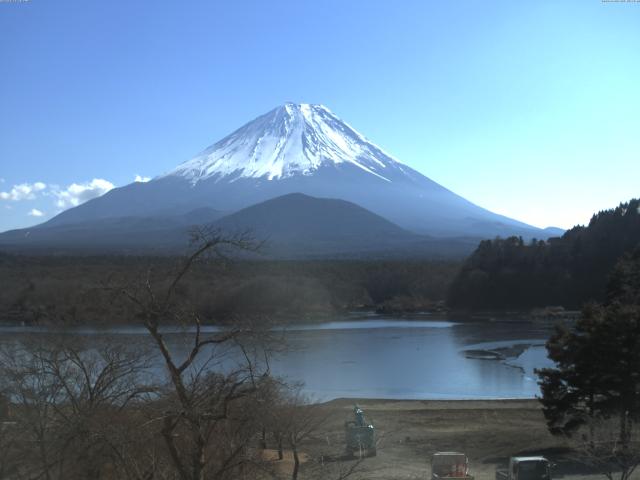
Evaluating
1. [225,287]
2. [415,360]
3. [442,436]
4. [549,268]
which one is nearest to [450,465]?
[442,436]

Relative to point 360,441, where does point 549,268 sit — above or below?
above

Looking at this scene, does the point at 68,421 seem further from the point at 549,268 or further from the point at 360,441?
the point at 549,268

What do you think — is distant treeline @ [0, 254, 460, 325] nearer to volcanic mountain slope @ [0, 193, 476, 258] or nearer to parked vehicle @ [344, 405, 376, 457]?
parked vehicle @ [344, 405, 376, 457]

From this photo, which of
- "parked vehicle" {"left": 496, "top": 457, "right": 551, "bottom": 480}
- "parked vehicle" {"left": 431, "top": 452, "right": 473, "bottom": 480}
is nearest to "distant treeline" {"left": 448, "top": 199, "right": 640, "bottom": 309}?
"parked vehicle" {"left": 431, "top": 452, "right": 473, "bottom": 480}

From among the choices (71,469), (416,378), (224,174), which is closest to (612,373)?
(71,469)

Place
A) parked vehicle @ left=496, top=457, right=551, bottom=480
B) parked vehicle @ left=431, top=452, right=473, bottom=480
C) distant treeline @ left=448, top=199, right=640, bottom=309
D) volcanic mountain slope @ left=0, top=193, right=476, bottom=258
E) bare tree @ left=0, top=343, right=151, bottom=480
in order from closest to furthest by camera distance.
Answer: bare tree @ left=0, top=343, right=151, bottom=480
parked vehicle @ left=496, top=457, right=551, bottom=480
parked vehicle @ left=431, top=452, right=473, bottom=480
distant treeline @ left=448, top=199, right=640, bottom=309
volcanic mountain slope @ left=0, top=193, right=476, bottom=258

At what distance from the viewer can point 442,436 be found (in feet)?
43.0

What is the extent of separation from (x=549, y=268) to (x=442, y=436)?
1389 inches

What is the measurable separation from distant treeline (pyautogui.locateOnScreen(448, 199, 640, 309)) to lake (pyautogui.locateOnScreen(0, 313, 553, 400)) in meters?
8.97

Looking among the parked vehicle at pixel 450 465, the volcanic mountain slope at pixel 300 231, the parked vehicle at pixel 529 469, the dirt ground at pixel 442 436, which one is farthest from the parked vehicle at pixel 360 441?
the volcanic mountain slope at pixel 300 231

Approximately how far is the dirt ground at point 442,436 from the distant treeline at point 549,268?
29.5 meters

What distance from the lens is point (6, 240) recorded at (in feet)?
275

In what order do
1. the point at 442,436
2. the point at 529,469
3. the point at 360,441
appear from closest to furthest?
the point at 529,469 < the point at 360,441 < the point at 442,436

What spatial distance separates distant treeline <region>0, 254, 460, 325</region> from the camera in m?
7.74
